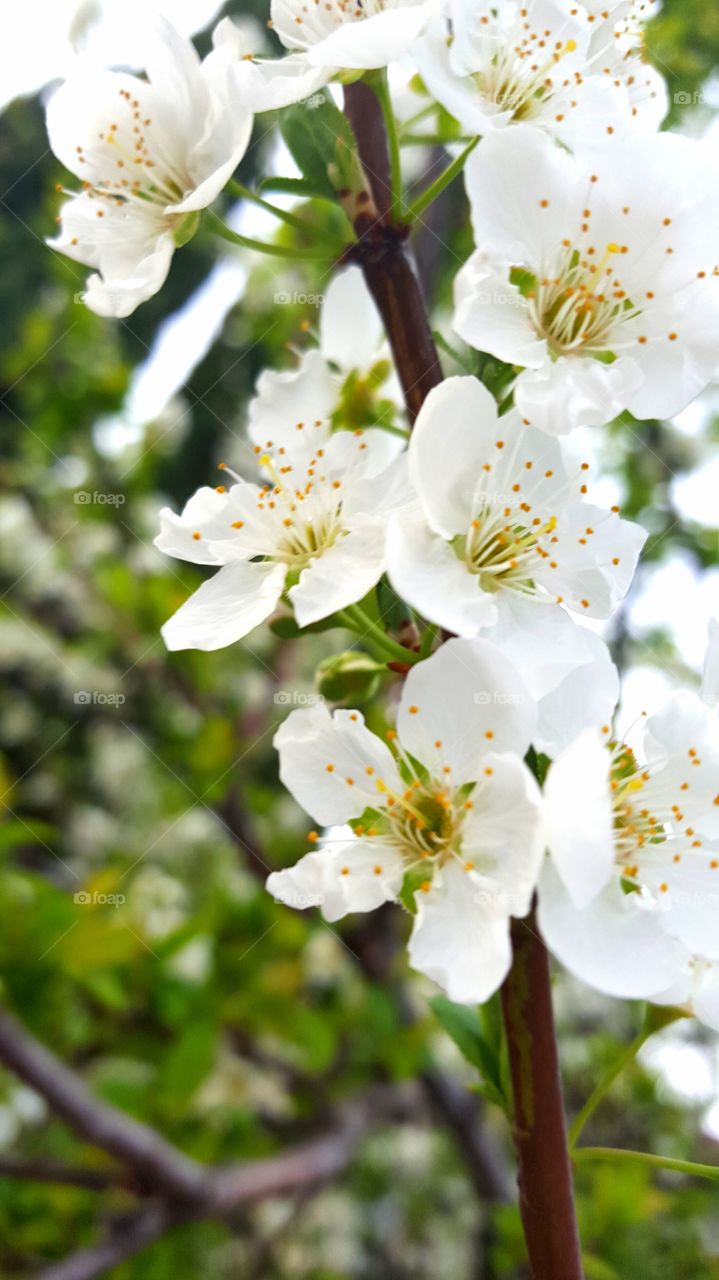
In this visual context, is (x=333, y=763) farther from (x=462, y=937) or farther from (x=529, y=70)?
(x=529, y=70)

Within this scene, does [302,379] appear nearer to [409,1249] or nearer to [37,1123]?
[37,1123]

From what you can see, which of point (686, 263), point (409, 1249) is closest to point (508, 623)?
point (686, 263)

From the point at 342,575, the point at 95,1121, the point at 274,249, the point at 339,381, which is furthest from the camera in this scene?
the point at 95,1121

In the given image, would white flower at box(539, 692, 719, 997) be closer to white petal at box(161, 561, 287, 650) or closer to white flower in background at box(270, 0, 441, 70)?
white petal at box(161, 561, 287, 650)

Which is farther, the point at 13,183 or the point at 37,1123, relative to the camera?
the point at 13,183

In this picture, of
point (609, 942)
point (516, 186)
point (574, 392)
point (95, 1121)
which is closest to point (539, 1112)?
point (609, 942)

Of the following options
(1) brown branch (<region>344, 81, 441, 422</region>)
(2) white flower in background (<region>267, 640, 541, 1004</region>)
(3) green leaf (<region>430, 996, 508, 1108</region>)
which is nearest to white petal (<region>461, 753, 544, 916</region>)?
(2) white flower in background (<region>267, 640, 541, 1004</region>)

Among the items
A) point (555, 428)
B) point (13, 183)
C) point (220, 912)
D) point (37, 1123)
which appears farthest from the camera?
point (13, 183)
